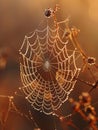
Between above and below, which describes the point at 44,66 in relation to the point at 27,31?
below

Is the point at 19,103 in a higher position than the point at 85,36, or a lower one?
lower

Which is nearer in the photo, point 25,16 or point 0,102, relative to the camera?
point 0,102

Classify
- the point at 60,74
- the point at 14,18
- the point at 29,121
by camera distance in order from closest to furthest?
the point at 60,74
the point at 29,121
the point at 14,18

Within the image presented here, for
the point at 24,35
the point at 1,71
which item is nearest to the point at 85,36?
the point at 24,35

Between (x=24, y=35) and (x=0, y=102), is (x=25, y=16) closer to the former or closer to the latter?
(x=24, y=35)
